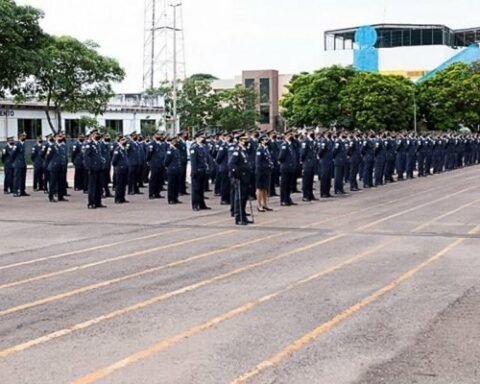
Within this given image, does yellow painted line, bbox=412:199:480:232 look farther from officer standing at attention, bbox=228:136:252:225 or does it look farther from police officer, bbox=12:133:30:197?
police officer, bbox=12:133:30:197

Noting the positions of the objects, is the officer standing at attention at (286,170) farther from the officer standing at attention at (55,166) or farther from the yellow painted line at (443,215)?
the officer standing at attention at (55,166)

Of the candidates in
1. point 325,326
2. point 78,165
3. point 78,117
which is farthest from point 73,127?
point 325,326

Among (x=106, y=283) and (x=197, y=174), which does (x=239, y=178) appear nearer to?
(x=197, y=174)

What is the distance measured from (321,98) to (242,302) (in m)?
49.9

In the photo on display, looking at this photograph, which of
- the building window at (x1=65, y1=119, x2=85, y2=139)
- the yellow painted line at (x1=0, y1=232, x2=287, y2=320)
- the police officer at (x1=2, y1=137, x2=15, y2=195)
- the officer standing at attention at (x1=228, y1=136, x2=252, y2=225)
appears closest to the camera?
the yellow painted line at (x1=0, y1=232, x2=287, y2=320)

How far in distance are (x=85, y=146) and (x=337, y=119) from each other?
129 feet

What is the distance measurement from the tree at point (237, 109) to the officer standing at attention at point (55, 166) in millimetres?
47120

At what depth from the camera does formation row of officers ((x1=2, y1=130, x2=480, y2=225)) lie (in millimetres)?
18484

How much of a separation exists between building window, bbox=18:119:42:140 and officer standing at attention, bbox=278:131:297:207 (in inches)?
1557

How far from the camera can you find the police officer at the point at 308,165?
2106 centimetres

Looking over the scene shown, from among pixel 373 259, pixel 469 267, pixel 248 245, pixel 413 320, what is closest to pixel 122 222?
pixel 248 245

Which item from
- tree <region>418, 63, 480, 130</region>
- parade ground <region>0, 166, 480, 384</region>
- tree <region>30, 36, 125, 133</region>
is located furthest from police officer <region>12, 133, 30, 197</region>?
tree <region>418, 63, 480, 130</region>

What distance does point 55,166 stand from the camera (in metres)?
22.1

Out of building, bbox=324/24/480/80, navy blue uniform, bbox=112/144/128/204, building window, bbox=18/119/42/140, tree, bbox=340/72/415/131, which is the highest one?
building, bbox=324/24/480/80
